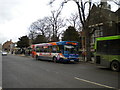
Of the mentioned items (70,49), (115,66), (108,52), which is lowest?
(115,66)

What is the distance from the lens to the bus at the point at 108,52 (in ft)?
39.0

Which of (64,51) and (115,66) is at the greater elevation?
(64,51)

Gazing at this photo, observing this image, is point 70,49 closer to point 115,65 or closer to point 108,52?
point 108,52

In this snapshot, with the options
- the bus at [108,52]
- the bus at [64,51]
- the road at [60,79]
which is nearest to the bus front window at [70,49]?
the bus at [64,51]

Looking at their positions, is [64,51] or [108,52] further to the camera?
[64,51]

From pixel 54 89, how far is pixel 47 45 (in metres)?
16.5

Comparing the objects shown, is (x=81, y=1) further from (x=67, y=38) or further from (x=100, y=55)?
(x=67, y=38)

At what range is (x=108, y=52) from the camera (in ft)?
41.5

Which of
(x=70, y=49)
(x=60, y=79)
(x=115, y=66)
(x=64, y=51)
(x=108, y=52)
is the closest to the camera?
(x=60, y=79)

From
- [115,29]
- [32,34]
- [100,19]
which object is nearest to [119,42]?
[100,19]

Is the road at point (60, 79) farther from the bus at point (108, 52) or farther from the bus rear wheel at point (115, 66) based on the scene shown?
the bus at point (108, 52)

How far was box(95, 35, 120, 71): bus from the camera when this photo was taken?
11891mm

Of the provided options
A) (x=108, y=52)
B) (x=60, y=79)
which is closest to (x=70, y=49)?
(x=108, y=52)

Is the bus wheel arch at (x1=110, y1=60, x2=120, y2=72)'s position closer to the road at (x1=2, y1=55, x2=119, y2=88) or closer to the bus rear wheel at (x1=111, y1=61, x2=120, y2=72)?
the bus rear wheel at (x1=111, y1=61, x2=120, y2=72)
